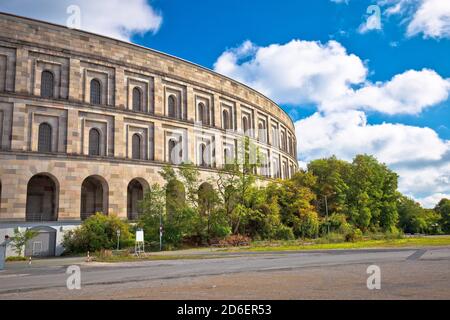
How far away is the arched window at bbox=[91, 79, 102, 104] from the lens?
40.9 metres

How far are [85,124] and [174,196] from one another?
1108 centimetres

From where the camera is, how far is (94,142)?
40188mm

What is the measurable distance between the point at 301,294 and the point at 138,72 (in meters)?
37.8

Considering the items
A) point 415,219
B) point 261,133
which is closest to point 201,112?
point 261,133

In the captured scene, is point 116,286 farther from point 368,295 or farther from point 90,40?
point 90,40

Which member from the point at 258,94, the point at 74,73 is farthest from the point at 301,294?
the point at 258,94

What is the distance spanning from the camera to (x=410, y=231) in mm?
97250

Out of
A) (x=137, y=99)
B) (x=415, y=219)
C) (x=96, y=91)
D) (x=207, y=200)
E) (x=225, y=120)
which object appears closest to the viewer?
(x=207, y=200)

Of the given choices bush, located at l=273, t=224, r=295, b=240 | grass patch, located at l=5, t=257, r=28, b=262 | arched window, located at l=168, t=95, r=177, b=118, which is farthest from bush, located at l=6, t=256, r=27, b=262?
bush, located at l=273, t=224, r=295, b=240

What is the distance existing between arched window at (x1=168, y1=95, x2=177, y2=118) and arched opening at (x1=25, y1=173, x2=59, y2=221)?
49.2 feet

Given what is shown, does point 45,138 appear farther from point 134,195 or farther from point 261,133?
point 261,133

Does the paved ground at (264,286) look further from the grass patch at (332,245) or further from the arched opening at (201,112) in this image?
the arched opening at (201,112)

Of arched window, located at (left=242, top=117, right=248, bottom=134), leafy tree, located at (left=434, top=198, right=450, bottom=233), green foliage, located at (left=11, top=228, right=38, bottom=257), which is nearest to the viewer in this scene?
green foliage, located at (left=11, top=228, right=38, bottom=257)

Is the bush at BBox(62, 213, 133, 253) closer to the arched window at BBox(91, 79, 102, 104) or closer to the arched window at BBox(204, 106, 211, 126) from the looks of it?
the arched window at BBox(91, 79, 102, 104)
